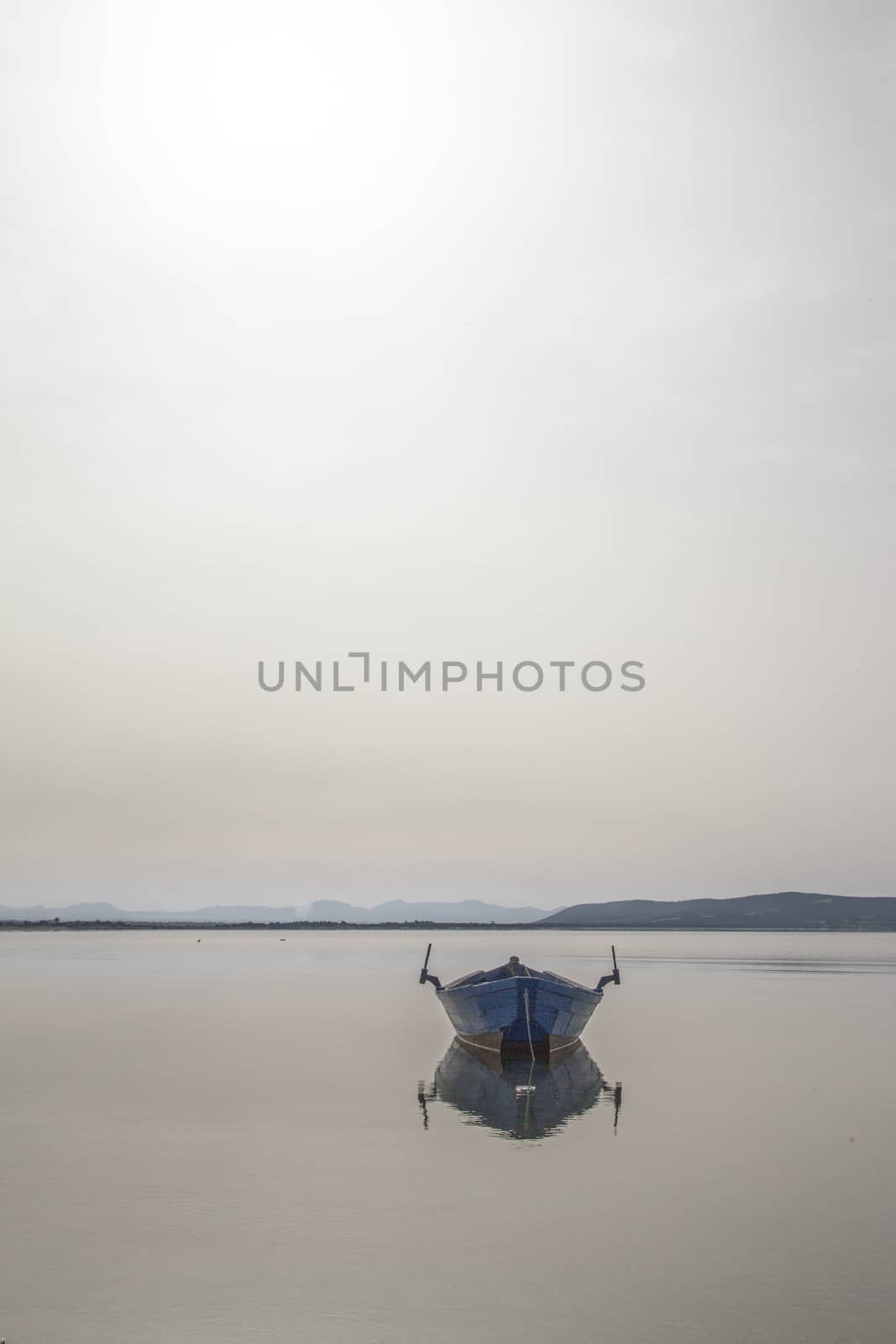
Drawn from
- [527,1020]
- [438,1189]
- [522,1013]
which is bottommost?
[438,1189]

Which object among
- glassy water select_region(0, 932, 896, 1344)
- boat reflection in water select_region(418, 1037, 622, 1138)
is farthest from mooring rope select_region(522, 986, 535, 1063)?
glassy water select_region(0, 932, 896, 1344)

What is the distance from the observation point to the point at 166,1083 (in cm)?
2822

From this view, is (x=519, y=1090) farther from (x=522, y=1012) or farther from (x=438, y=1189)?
(x=438, y=1189)

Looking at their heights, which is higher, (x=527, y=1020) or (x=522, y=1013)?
(x=522, y=1013)

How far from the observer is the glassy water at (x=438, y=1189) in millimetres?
12102

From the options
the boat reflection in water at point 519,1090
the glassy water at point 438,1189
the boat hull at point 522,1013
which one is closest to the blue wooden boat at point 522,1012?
the boat hull at point 522,1013

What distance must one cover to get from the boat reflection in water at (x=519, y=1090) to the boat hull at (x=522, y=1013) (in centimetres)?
37

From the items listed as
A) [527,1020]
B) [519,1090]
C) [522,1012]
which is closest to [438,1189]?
[519,1090]

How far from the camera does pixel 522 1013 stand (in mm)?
32969

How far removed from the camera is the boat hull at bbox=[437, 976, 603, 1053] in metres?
33.0

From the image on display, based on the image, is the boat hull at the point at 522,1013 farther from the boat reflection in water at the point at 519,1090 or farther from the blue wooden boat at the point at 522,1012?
the boat reflection in water at the point at 519,1090

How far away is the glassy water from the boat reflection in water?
0.14 metres

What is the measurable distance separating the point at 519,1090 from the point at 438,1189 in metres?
10.1

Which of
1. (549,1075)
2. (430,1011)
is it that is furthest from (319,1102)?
(430,1011)
